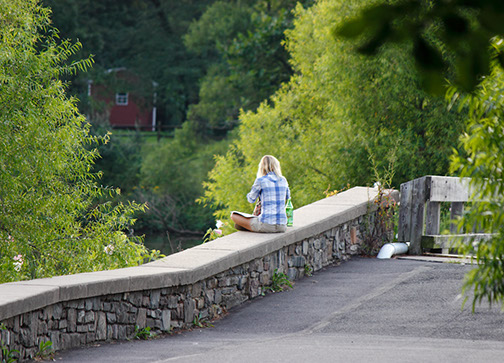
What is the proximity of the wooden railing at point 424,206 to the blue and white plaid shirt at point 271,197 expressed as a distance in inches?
91.0

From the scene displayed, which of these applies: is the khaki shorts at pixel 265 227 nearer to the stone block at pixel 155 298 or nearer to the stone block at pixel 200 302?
the stone block at pixel 200 302

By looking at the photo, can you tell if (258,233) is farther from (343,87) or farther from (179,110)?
(179,110)

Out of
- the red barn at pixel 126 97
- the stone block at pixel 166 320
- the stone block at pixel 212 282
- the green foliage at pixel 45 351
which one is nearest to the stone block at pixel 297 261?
the stone block at pixel 212 282

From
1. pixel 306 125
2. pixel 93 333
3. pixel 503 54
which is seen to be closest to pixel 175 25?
pixel 306 125

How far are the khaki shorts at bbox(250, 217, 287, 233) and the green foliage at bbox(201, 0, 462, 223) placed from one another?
22.9 ft

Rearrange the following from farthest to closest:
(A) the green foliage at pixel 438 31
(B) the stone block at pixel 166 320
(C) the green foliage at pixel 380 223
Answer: (C) the green foliage at pixel 380 223
(B) the stone block at pixel 166 320
(A) the green foliage at pixel 438 31

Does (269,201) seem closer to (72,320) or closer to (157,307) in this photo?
(157,307)

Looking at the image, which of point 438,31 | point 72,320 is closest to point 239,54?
point 72,320

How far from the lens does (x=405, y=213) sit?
10688 millimetres

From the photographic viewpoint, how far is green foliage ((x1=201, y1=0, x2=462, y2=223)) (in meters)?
17.2

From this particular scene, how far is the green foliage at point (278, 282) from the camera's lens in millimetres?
8602

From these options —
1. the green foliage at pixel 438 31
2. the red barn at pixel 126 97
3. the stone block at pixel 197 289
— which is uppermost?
the red barn at pixel 126 97

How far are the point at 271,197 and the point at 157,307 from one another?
2.63 m

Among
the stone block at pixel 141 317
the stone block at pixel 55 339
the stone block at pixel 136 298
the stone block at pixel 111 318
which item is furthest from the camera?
the stone block at pixel 141 317
